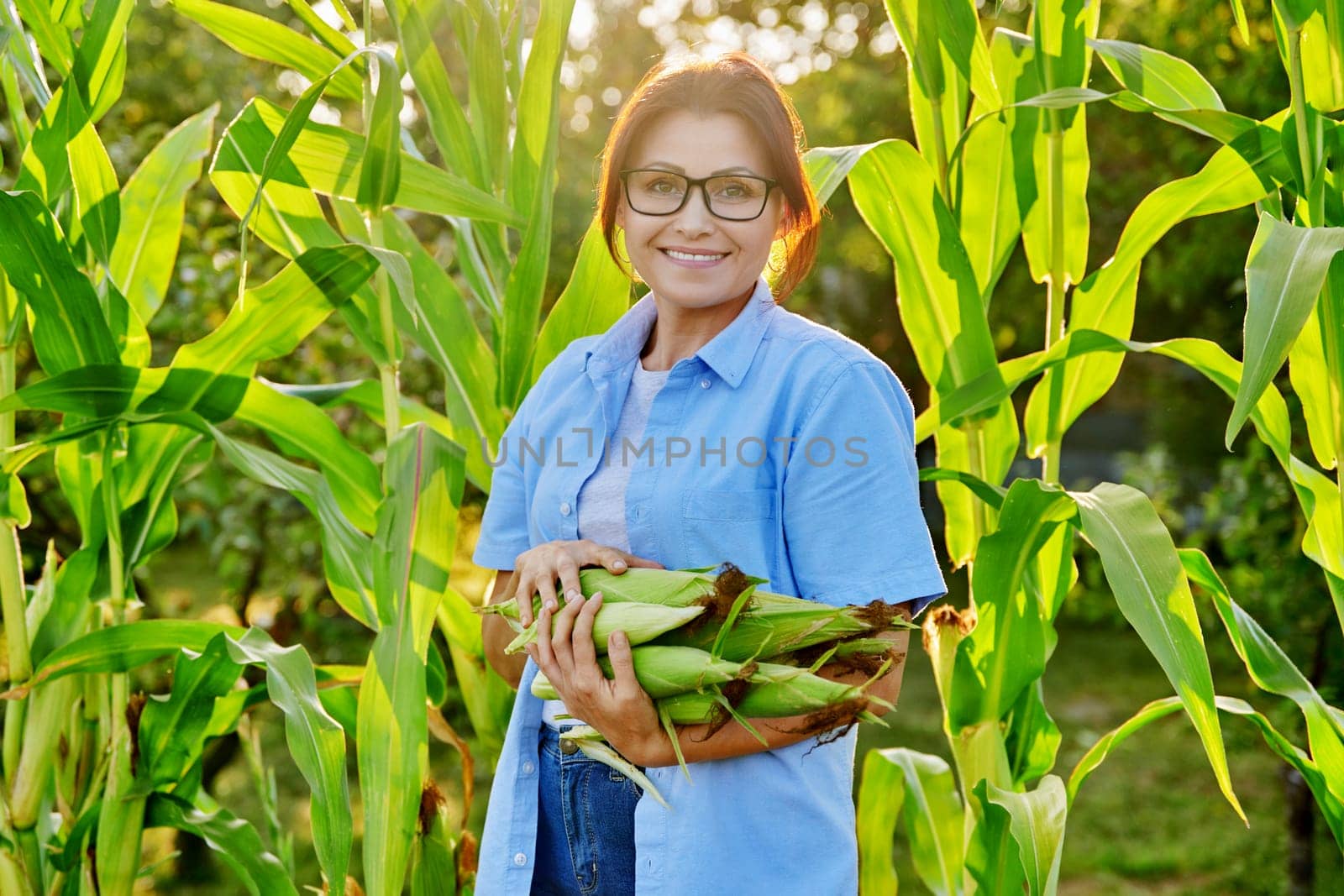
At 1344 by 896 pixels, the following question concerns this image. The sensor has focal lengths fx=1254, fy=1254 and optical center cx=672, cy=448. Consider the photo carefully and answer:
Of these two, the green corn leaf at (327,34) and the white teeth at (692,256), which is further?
the green corn leaf at (327,34)

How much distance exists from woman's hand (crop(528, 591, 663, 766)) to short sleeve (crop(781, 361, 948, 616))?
17 cm

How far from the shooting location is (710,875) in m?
1.00

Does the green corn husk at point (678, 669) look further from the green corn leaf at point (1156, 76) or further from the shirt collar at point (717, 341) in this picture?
the green corn leaf at point (1156, 76)

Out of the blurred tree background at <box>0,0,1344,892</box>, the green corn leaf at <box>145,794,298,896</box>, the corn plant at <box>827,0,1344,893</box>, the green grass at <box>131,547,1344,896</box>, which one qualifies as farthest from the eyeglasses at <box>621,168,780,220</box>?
the green grass at <box>131,547,1344,896</box>

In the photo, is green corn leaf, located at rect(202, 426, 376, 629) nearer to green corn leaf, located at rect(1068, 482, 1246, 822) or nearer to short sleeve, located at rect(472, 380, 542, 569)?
short sleeve, located at rect(472, 380, 542, 569)

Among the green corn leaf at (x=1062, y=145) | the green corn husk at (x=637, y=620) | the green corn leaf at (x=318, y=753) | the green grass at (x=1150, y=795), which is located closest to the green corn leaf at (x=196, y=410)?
the green corn leaf at (x=318, y=753)

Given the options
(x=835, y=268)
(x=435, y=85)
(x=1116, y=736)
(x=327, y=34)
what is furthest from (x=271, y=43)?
(x=835, y=268)

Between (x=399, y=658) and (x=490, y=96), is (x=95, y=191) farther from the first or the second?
(x=399, y=658)

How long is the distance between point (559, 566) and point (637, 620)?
0.09 meters

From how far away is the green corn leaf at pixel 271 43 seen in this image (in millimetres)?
1351

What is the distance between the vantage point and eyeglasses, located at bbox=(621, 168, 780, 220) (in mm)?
1047

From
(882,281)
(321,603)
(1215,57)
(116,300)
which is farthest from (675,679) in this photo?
(882,281)

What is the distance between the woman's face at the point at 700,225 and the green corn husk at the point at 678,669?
1.05ft

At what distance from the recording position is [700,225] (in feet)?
3.42
